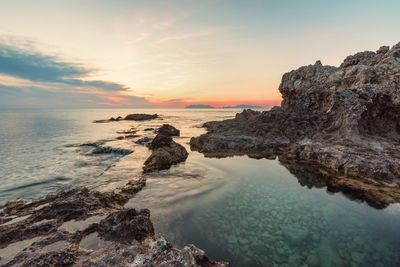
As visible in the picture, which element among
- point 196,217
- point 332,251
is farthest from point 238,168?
point 332,251

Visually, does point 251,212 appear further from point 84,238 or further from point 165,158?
point 165,158

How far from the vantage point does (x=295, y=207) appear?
13.4 metres

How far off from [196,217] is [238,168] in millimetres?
9842

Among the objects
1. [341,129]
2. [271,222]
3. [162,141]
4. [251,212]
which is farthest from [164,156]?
[341,129]

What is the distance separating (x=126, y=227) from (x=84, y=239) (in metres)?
1.36

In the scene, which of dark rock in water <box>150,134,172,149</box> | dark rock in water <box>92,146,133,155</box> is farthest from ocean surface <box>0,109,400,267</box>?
dark rock in water <box>92,146,133,155</box>

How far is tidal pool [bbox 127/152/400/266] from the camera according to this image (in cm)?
933

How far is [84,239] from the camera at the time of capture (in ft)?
26.3

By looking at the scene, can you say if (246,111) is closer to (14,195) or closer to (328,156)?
(328,156)

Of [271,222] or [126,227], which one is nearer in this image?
[126,227]

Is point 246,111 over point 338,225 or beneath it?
over

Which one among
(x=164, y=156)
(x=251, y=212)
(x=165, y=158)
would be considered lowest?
(x=251, y=212)

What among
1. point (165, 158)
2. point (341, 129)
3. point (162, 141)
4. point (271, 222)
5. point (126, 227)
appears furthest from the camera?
point (162, 141)

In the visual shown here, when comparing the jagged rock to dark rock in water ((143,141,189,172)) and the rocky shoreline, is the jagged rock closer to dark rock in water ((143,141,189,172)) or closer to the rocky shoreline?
dark rock in water ((143,141,189,172))
